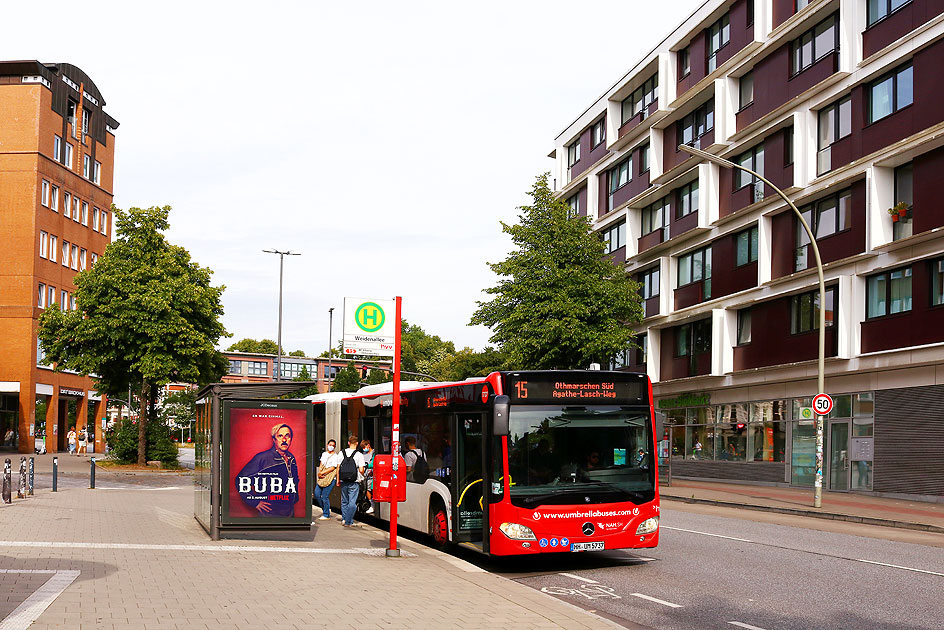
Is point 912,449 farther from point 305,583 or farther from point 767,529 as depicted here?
point 305,583

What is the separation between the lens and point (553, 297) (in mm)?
38500

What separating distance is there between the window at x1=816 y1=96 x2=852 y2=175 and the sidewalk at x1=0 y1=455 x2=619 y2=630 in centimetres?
2155

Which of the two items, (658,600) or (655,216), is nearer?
(658,600)

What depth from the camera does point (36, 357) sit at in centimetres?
5925

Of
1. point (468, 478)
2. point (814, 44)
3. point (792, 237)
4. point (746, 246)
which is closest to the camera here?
point (468, 478)

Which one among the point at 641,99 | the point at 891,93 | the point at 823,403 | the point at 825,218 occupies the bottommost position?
the point at 823,403

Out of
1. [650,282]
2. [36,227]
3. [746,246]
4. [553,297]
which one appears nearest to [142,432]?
[553,297]

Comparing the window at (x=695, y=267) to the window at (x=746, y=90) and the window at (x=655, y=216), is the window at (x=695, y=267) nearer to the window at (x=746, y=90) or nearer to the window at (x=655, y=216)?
the window at (x=655, y=216)

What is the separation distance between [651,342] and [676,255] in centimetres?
426

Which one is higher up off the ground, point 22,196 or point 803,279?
point 22,196

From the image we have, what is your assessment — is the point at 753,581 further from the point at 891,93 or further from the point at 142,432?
the point at 142,432

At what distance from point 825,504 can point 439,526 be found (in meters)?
14.9

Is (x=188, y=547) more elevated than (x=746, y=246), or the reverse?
(x=746, y=246)

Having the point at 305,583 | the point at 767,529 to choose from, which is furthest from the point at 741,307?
the point at 305,583
